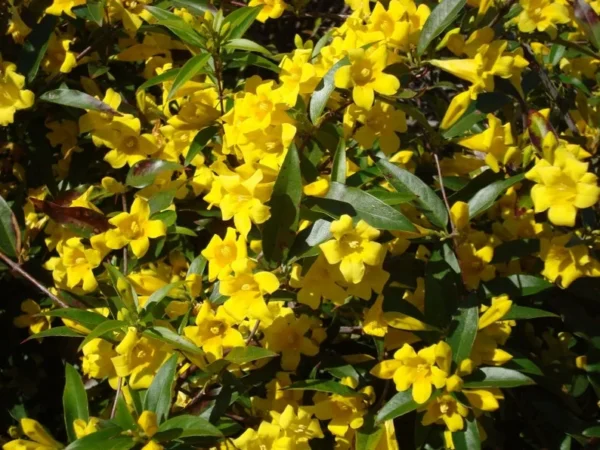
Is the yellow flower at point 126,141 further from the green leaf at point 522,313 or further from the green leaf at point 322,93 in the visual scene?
the green leaf at point 522,313

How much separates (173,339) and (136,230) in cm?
38

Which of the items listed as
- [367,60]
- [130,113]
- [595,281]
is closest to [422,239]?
[367,60]

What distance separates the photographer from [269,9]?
6.30 feet

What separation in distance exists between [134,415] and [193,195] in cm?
64

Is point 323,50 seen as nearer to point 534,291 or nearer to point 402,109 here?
point 402,109

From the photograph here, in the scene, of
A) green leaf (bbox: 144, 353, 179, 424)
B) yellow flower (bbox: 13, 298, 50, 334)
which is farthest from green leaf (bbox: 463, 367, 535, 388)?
yellow flower (bbox: 13, 298, 50, 334)

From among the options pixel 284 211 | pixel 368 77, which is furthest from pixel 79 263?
pixel 368 77

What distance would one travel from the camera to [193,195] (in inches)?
71.4

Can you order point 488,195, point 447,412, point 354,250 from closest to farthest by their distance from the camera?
point 354,250 < point 447,412 < point 488,195

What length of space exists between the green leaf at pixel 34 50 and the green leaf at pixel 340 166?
906mm

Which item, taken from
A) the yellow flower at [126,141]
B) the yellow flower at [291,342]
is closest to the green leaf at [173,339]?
the yellow flower at [291,342]

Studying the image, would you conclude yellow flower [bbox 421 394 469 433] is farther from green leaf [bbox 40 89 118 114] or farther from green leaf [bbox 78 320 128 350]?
green leaf [bbox 40 89 118 114]

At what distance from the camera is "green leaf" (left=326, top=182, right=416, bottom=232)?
1259mm

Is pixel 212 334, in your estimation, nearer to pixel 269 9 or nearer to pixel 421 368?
pixel 421 368
